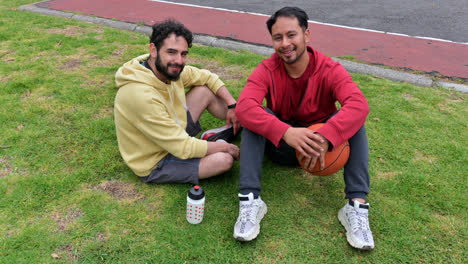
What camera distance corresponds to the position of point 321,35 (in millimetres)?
7902

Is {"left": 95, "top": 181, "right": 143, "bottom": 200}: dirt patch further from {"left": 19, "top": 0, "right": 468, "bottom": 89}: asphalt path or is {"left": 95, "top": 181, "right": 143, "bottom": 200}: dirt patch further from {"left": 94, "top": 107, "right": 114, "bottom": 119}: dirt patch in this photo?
{"left": 19, "top": 0, "right": 468, "bottom": 89}: asphalt path

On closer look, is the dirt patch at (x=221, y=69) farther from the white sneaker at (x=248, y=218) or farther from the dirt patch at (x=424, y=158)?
the white sneaker at (x=248, y=218)

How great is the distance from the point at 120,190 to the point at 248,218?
1.31 m

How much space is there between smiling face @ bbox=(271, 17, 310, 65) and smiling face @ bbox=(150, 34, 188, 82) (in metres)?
0.86

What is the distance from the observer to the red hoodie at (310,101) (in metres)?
2.89

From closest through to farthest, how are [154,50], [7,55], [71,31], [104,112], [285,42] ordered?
[285,42] → [154,50] → [104,112] → [7,55] → [71,31]

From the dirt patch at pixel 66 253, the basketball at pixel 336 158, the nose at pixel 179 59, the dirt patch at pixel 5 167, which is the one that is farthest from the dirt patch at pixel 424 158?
the dirt patch at pixel 5 167

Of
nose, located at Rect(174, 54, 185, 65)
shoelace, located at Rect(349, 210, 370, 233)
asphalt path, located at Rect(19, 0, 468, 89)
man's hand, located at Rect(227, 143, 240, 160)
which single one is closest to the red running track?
asphalt path, located at Rect(19, 0, 468, 89)

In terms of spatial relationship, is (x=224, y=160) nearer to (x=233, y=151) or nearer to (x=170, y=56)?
(x=233, y=151)

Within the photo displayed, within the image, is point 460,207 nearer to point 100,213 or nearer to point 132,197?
point 132,197

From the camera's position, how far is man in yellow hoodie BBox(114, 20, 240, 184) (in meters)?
3.08

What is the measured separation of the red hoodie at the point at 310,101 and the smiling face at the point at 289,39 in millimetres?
177

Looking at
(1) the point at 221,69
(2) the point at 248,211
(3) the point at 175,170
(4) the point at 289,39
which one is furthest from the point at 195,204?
(1) the point at 221,69

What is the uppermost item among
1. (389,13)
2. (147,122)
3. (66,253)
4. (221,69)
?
(389,13)
